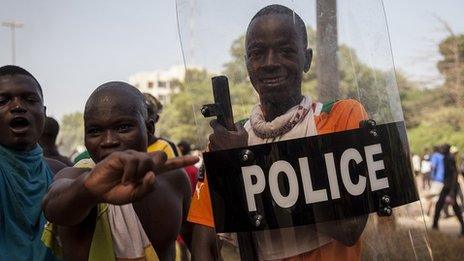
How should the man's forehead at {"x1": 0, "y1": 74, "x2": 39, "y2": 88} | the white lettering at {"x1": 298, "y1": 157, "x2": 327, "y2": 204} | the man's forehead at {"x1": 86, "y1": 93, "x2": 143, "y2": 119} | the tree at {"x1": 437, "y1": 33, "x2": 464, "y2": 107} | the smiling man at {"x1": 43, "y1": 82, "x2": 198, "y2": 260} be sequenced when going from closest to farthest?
the white lettering at {"x1": 298, "y1": 157, "x2": 327, "y2": 204}
the smiling man at {"x1": 43, "y1": 82, "x2": 198, "y2": 260}
the man's forehead at {"x1": 86, "y1": 93, "x2": 143, "y2": 119}
the man's forehead at {"x1": 0, "y1": 74, "x2": 39, "y2": 88}
the tree at {"x1": 437, "y1": 33, "x2": 464, "y2": 107}

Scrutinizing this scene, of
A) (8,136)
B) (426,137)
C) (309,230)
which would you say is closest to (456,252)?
(8,136)

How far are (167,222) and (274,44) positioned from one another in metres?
0.71

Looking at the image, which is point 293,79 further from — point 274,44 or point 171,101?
point 171,101

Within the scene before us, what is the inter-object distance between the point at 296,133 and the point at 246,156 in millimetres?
131

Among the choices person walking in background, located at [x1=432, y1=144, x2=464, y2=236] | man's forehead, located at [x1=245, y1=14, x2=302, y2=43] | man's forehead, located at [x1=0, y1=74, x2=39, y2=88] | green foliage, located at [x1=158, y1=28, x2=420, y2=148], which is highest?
man's forehead, located at [x1=0, y1=74, x2=39, y2=88]

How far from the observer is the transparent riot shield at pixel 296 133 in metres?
1.67

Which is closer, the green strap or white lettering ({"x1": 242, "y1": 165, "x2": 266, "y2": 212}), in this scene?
white lettering ({"x1": 242, "y1": 165, "x2": 266, "y2": 212})

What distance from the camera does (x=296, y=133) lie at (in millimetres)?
1680

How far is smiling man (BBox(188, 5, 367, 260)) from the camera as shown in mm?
1686

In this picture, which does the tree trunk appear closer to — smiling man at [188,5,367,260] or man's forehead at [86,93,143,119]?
smiling man at [188,5,367,260]

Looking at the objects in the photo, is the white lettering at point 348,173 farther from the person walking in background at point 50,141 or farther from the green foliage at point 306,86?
the person walking in background at point 50,141

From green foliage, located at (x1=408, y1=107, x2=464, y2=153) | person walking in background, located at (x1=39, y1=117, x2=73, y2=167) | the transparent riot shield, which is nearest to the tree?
green foliage, located at (x1=408, y1=107, x2=464, y2=153)

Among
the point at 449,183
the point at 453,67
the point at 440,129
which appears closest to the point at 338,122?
the point at 449,183

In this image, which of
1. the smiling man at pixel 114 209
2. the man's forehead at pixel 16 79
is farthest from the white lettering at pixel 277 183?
the man's forehead at pixel 16 79
